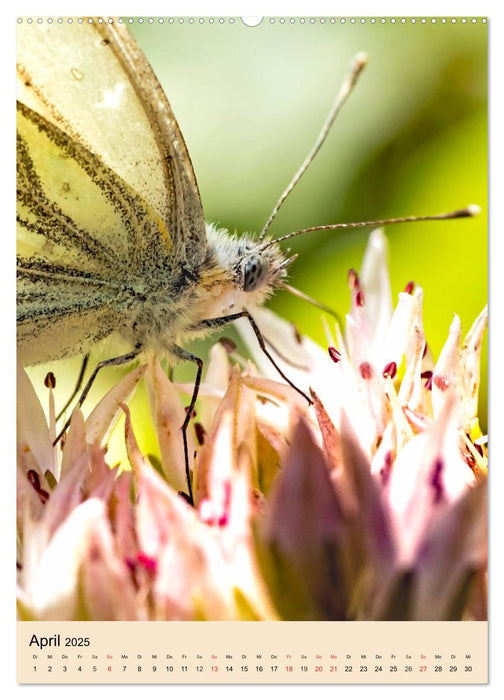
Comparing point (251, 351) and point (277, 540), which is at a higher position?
point (251, 351)

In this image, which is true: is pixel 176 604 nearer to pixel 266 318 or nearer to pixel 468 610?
pixel 468 610

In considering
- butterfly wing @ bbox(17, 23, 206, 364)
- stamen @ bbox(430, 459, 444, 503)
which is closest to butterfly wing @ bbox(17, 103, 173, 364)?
butterfly wing @ bbox(17, 23, 206, 364)

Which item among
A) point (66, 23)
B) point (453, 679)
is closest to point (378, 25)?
point (66, 23)

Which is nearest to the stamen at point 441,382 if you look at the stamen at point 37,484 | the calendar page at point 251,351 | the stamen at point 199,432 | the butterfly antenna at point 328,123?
the calendar page at point 251,351

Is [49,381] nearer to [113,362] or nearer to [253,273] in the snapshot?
[113,362]

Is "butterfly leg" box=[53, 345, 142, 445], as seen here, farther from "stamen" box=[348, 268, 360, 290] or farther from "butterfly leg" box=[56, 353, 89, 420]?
"stamen" box=[348, 268, 360, 290]

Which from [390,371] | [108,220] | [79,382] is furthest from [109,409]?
[390,371]
